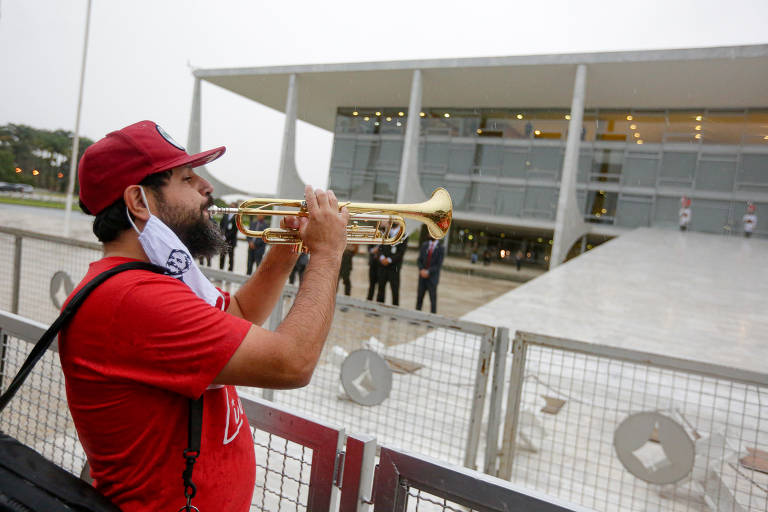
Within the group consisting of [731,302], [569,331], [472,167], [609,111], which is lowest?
[569,331]

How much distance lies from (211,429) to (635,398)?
5086 millimetres

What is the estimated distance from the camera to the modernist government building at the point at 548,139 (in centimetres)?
1903

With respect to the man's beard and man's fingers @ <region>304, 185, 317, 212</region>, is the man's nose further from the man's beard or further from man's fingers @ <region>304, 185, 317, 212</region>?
man's fingers @ <region>304, 185, 317, 212</region>

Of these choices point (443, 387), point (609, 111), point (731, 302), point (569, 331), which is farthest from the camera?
point (609, 111)

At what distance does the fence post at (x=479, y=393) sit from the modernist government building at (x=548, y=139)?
1697 cm

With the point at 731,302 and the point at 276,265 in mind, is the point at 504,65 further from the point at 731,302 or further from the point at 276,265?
the point at 276,265

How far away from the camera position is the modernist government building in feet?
62.4

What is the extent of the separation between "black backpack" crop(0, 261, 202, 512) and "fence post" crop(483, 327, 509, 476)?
89.4 inches

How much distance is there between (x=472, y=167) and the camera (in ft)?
76.9

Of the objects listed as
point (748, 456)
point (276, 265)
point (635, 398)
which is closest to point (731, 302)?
point (635, 398)

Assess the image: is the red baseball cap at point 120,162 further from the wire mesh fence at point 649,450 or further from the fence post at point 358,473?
the wire mesh fence at point 649,450

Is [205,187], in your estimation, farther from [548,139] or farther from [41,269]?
[548,139]

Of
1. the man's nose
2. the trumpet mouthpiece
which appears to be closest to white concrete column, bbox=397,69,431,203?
the trumpet mouthpiece

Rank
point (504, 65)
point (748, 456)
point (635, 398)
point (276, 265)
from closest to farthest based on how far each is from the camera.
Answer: point (276, 265) → point (748, 456) → point (635, 398) → point (504, 65)
